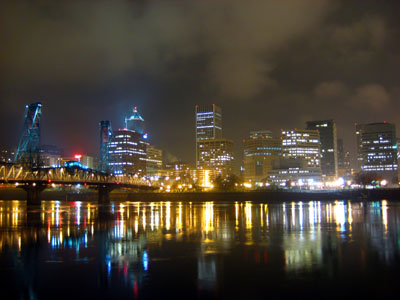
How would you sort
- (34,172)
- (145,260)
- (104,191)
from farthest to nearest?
(104,191) → (34,172) → (145,260)

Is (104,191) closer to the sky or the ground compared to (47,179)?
closer to the ground

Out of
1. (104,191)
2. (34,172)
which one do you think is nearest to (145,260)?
(34,172)

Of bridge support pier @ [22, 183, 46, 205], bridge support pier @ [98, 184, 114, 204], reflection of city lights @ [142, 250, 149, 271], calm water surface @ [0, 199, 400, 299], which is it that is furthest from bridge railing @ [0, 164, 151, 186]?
reflection of city lights @ [142, 250, 149, 271]

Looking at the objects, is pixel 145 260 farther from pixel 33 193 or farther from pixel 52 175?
pixel 52 175

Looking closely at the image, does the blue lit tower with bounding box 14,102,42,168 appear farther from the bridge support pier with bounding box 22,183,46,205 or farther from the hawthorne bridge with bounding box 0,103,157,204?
the bridge support pier with bounding box 22,183,46,205

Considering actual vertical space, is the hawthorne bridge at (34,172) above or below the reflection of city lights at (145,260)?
above

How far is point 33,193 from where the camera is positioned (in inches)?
4665

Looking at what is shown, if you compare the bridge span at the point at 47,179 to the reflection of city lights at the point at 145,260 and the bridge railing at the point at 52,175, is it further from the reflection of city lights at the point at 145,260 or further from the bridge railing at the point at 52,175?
the reflection of city lights at the point at 145,260

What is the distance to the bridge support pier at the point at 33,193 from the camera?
381 ft

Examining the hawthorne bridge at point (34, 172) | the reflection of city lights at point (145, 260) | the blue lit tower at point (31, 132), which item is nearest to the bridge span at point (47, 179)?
the hawthorne bridge at point (34, 172)

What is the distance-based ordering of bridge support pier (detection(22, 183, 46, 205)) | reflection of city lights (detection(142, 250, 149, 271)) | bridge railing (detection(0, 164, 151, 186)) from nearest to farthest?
reflection of city lights (detection(142, 250, 149, 271)) < bridge support pier (detection(22, 183, 46, 205)) < bridge railing (detection(0, 164, 151, 186))

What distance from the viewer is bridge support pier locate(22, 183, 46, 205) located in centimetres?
11607

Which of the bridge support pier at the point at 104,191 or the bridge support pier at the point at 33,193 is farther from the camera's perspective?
the bridge support pier at the point at 104,191

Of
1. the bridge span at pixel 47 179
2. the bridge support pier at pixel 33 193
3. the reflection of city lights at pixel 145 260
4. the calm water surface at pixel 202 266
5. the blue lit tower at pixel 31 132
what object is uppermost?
the blue lit tower at pixel 31 132
